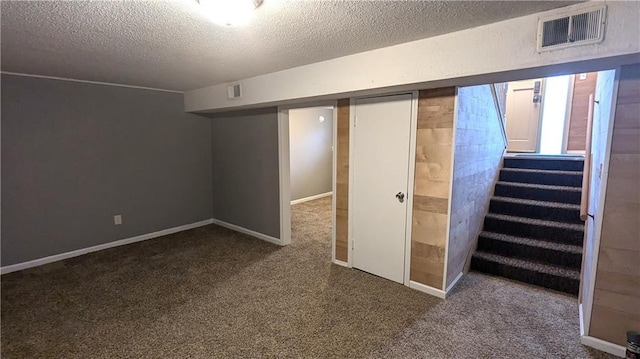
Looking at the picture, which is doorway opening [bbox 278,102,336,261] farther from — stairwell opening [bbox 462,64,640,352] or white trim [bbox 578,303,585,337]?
white trim [bbox 578,303,585,337]

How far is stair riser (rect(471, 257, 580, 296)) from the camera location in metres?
2.72

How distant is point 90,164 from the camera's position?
12.0 ft

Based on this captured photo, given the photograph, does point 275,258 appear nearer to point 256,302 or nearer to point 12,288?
point 256,302

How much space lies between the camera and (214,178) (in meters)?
4.86

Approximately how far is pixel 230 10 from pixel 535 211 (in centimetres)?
364

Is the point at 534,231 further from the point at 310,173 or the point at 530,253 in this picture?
the point at 310,173

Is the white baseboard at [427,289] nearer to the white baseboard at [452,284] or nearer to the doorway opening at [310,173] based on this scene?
the white baseboard at [452,284]

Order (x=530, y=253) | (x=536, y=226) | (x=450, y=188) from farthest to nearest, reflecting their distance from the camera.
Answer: (x=536, y=226) → (x=530, y=253) → (x=450, y=188)

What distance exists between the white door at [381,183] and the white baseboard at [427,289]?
13cm

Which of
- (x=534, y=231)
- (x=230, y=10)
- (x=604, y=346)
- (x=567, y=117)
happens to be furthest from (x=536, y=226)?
(x=230, y=10)

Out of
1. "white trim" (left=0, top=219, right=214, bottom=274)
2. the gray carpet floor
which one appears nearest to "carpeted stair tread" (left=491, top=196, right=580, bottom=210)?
the gray carpet floor

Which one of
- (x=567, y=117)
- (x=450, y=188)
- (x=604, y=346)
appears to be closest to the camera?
(x=604, y=346)

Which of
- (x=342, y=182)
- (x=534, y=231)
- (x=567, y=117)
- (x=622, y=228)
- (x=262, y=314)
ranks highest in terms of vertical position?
(x=567, y=117)

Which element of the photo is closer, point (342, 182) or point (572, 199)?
point (342, 182)
